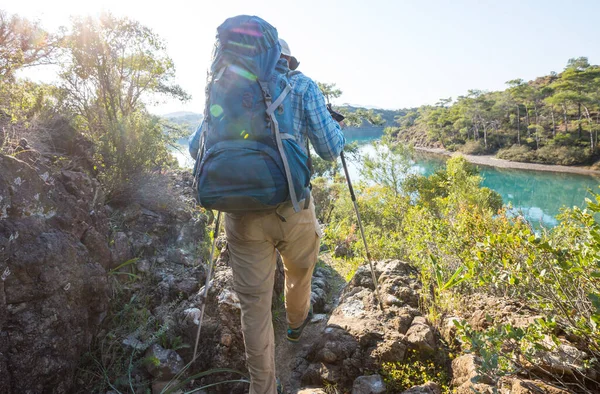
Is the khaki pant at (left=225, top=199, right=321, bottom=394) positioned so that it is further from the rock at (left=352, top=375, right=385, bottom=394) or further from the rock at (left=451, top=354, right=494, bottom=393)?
the rock at (left=451, top=354, right=494, bottom=393)

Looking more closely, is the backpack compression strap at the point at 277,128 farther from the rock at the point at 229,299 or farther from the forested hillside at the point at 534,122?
the forested hillside at the point at 534,122

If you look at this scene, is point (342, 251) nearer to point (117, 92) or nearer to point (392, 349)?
point (392, 349)

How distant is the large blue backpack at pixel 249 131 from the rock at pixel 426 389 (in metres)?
1.09

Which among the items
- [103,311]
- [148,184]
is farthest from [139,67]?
[103,311]

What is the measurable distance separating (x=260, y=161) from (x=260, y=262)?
593mm

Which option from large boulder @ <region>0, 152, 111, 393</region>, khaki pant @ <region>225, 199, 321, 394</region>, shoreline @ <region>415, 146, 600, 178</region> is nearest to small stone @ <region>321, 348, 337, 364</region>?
khaki pant @ <region>225, 199, 321, 394</region>

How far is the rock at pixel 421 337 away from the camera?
198 cm

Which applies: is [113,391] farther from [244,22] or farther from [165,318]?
[244,22]

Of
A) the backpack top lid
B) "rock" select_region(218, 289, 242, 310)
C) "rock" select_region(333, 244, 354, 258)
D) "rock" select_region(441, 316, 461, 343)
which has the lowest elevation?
"rock" select_region(333, 244, 354, 258)

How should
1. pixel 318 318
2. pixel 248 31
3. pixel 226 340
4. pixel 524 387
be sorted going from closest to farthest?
1. pixel 524 387
2. pixel 248 31
3. pixel 226 340
4. pixel 318 318

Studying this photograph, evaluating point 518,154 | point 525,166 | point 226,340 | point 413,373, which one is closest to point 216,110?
point 226,340

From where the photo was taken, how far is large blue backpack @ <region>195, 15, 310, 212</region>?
59.2 inches

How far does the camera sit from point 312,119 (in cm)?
173

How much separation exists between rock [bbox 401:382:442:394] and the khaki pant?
0.70 meters
